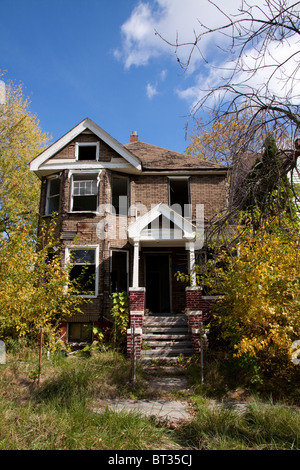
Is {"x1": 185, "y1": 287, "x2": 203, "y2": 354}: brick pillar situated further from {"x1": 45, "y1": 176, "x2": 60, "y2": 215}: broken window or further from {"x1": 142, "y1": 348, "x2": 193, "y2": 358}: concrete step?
{"x1": 45, "y1": 176, "x2": 60, "y2": 215}: broken window

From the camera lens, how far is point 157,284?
1524cm

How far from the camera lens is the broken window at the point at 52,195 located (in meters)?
14.1

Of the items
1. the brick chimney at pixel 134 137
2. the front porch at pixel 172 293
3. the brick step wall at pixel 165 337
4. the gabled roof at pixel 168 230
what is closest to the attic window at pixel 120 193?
the front porch at pixel 172 293

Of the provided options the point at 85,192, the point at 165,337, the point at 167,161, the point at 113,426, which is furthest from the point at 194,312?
the point at 167,161

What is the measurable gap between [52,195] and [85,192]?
1.76m

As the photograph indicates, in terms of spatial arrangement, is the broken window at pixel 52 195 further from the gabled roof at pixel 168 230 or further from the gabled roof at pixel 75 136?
the gabled roof at pixel 168 230

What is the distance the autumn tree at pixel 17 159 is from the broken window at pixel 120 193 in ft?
20.8

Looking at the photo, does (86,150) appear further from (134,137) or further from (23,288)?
(23,288)

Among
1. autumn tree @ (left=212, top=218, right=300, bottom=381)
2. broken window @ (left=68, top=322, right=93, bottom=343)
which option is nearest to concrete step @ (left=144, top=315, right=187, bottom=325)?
broken window @ (left=68, top=322, right=93, bottom=343)

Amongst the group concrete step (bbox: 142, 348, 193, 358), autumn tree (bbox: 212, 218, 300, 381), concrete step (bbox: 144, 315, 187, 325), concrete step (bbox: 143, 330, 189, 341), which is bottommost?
concrete step (bbox: 142, 348, 193, 358)

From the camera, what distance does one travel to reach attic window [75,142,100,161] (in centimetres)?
1407

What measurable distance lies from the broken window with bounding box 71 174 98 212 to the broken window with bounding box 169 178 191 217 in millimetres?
3360

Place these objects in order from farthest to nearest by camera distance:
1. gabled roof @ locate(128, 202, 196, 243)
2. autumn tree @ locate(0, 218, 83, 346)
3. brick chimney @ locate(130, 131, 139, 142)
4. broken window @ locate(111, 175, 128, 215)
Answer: brick chimney @ locate(130, 131, 139, 142) → broken window @ locate(111, 175, 128, 215) → gabled roof @ locate(128, 202, 196, 243) → autumn tree @ locate(0, 218, 83, 346)
